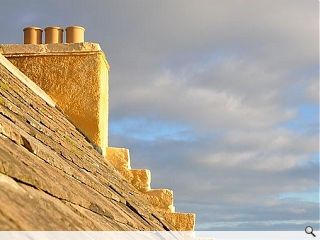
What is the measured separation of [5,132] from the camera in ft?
8.80

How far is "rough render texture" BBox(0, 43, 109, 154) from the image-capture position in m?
7.95

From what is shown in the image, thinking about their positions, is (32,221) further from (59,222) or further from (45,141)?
(45,141)

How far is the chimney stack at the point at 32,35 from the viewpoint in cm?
826

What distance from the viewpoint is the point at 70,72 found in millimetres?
8062

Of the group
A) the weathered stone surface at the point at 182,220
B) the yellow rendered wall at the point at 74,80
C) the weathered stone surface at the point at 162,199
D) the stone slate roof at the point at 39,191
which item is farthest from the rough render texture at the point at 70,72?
the stone slate roof at the point at 39,191

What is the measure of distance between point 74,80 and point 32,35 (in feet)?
2.69

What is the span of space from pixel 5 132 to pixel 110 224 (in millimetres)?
653

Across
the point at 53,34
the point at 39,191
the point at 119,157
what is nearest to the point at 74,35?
the point at 53,34

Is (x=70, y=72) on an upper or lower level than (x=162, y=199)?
upper

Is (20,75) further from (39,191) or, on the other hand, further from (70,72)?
(39,191)

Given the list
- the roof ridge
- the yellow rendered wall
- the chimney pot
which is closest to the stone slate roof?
the roof ridge

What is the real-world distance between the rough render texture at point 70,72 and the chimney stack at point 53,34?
200mm

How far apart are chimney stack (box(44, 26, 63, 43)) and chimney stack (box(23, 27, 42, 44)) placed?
0.34 feet

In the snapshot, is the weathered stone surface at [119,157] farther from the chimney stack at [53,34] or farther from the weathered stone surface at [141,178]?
the chimney stack at [53,34]
